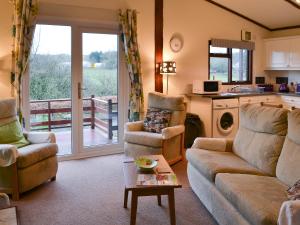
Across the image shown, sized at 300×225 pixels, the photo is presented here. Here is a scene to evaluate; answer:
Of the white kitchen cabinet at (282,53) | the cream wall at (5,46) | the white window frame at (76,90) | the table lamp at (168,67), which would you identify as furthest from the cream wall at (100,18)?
the white kitchen cabinet at (282,53)

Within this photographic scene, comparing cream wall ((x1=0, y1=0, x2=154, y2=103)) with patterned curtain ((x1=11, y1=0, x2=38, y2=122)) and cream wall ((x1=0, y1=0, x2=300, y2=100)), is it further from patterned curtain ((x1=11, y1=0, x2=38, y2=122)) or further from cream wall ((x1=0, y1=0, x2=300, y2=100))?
patterned curtain ((x1=11, y1=0, x2=38, y2=122))

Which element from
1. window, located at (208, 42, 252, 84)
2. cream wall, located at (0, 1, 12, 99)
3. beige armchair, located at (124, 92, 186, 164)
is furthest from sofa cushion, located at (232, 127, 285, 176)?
cream wall, located at (0, 1, 12, 99)

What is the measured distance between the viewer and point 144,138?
14.4ft

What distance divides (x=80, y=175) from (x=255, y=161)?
2.21m

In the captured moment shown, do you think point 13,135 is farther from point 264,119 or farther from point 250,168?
point 264,119

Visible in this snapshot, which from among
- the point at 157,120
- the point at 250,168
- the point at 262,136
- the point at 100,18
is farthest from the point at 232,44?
the point at 250,168

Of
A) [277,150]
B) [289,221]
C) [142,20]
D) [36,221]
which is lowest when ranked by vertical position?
[36,221]

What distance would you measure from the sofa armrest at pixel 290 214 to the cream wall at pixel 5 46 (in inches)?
149

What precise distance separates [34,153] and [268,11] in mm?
4883

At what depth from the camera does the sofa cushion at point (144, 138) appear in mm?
4305

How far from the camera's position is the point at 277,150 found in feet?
9.73

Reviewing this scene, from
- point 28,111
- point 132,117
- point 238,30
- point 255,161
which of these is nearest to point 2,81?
point 28,111

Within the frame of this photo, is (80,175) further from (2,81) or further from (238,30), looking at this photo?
(238,30)

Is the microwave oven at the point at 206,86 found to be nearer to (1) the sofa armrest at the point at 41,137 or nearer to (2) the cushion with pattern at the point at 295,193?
(1) the sofa armrest at the point at 41,137
